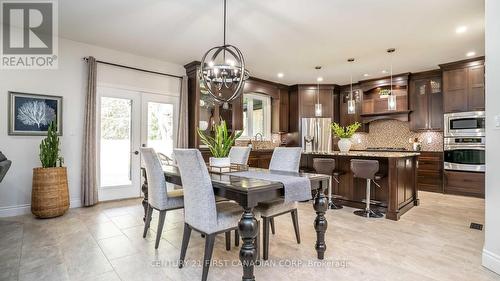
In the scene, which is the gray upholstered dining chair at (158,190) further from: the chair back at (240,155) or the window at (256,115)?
the window at (256,115)

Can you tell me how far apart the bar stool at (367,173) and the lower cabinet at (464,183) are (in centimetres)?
250

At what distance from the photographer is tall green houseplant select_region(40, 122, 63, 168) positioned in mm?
3637

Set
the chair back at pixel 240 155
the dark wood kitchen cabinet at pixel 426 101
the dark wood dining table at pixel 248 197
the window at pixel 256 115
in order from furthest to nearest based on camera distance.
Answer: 1. the window at pixel 256 115
2. the dark wood kitchen cabinet at pixel 426 101
3. the chair back at pixel 240 155
4. the dark wood dining table at pixel 248 197

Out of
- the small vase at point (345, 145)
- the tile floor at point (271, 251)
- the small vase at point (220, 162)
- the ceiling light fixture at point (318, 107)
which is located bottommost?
the tile floor at point (271, 251)

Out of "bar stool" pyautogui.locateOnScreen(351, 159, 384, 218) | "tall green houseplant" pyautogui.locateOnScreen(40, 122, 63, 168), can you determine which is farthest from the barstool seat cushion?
"tall green houseplant" pyautogui.locateOnScreen(40, 122, 63, 168)

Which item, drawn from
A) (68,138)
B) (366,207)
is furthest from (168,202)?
(366,207)

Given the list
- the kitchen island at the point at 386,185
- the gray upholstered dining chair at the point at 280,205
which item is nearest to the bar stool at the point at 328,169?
the kitchen island at the point at 386,185

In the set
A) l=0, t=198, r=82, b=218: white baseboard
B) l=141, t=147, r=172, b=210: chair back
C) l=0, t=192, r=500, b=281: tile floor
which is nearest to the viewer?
l=0, t=192, r=500, b=281: tile floor

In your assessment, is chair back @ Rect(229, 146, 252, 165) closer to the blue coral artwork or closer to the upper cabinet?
the blue coral artwork

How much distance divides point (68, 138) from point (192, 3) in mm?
2970

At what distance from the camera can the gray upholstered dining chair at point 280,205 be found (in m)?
2.35

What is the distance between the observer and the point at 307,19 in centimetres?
331

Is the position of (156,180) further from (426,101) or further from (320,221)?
(426,101)

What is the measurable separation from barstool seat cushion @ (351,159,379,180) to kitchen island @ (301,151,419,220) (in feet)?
0.89
